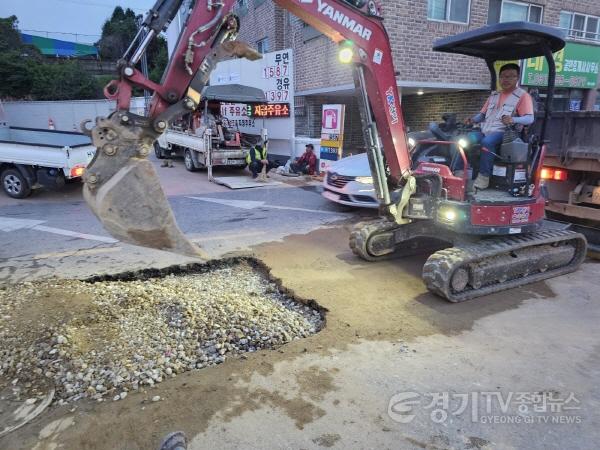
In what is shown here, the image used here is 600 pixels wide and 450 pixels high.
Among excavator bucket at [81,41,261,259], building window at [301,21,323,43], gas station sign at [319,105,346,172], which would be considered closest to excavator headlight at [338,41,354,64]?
excavator bucket at [81,41,261,259]

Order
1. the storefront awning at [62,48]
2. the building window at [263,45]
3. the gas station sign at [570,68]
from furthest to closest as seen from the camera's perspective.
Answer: the storefront awning at [62,48]
the building window at [263,45]
the gas station sign at [570,68]

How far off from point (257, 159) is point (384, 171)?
8420 millimetres

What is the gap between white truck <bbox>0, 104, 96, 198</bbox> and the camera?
9.59 m

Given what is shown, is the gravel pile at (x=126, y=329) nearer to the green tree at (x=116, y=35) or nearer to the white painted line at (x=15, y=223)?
the white painted line at (x=15, y=223)

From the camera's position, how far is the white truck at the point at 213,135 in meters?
13.9

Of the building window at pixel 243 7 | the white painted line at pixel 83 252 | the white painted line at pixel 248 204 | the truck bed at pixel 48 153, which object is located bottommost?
the white painted line at pixel 83 252

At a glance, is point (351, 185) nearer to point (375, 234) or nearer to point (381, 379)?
point (375, 234)

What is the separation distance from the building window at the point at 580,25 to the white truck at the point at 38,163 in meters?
14.4

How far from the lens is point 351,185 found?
8.64 m

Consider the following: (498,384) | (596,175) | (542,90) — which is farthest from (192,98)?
(542,90)

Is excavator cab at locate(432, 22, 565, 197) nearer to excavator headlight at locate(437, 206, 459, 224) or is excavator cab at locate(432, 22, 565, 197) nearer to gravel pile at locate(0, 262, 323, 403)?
Result: excavator headlight at locate(437, 206, 459, 224)

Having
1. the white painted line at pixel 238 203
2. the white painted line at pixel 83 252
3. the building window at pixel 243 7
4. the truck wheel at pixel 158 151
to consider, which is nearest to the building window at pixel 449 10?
the white painted line at pixel 238 203

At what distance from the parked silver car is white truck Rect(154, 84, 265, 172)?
Answer: 5.41m

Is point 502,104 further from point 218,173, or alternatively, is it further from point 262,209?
point 218,173
